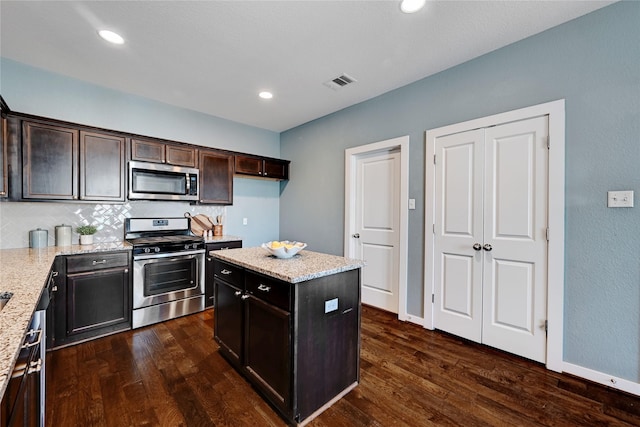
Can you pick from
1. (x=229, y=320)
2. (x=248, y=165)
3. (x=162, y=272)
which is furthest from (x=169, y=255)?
(x=248, y=165)

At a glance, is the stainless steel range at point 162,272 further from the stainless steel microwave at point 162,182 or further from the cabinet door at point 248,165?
the cabinet door at point 248,165

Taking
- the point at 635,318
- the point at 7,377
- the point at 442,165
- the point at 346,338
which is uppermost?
the point at 442,165

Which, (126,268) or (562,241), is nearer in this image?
(562,241)

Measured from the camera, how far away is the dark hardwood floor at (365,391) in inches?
66.6

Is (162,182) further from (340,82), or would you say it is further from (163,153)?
(340,82)

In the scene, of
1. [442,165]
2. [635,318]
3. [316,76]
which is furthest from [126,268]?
[635,318]

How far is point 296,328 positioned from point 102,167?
2.93 metres

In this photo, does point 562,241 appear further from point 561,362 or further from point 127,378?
point 127,378

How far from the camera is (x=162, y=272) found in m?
3.10

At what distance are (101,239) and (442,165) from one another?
3997 millimetres

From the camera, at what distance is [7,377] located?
0.74 meters

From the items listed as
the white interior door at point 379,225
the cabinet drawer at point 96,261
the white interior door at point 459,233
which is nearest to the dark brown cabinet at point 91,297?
the cabinet drawer at point 96,261

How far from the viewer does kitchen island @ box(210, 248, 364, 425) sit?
1.63 meters

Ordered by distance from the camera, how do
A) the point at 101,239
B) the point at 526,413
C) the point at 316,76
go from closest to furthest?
the point at 526,413, the point at 316,76, the point at 101,239
